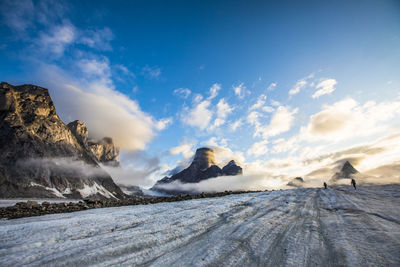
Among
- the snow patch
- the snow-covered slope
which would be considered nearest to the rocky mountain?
the snow patch

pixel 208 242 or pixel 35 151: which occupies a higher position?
pixel 35 151

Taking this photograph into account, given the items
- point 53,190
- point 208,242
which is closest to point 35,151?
point 53,190

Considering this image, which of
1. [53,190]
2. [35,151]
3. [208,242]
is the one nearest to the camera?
[208,242]

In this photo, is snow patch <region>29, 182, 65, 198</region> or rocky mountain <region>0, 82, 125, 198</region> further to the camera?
snow patch <region>29, 182, 65, 198</region>

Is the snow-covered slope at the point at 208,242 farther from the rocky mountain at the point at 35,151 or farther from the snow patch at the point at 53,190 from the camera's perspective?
the snow patch at the point at 53,190

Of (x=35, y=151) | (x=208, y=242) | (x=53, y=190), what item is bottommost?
(x=208, y=242)

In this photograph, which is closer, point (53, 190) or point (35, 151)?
point (35, 151)

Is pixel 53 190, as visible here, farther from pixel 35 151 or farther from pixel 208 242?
pixel 208 242

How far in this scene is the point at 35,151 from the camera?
511 ft

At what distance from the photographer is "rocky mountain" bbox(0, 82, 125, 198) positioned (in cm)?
13962

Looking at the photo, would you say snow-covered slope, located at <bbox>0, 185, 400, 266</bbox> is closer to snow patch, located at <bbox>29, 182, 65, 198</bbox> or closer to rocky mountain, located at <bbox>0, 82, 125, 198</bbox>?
rocky mountain, located at <bbox>0, 82, 125, 198</bbox>

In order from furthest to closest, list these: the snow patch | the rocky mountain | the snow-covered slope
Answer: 1. the snow patch
2. the rocky mountain
3. the snow-covered slope

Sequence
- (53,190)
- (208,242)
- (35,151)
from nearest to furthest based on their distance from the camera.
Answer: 1. (208,242)
2. (35,151)
3. (53,190)

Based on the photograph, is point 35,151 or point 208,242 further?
point 35,151
